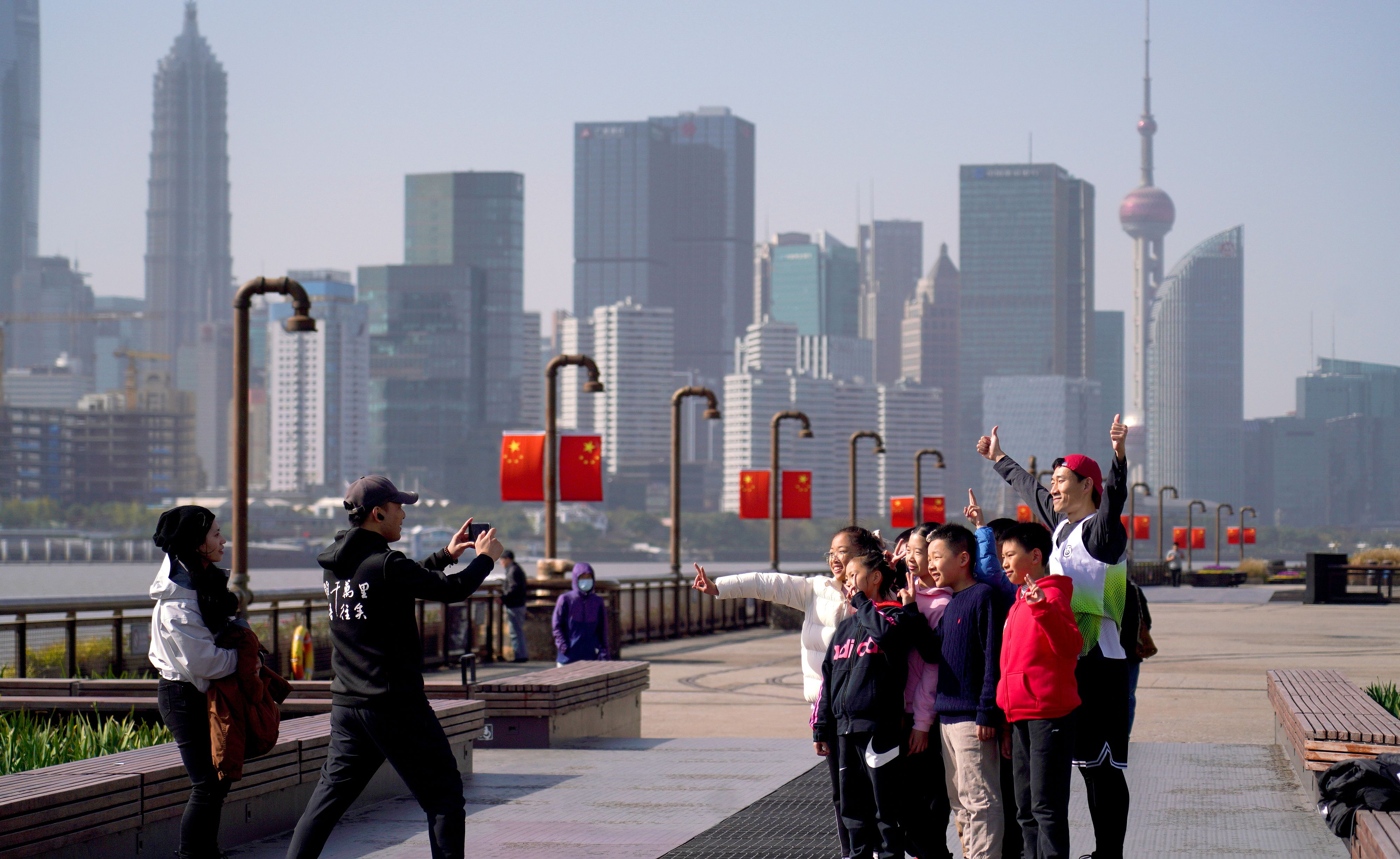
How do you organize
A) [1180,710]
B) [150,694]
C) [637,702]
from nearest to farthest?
[150,694] → [637,702] → [1180,710]

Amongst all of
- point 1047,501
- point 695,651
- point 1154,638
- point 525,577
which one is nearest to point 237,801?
point 1047,501

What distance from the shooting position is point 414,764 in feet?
19.9

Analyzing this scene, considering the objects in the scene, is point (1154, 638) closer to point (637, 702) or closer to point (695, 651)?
point (695, 651)

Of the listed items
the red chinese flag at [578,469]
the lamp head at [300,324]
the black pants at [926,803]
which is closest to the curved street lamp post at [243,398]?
the lamp head at [300,324]

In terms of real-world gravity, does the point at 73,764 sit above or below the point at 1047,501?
below

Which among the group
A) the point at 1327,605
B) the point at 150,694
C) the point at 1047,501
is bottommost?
the point at 1327,605

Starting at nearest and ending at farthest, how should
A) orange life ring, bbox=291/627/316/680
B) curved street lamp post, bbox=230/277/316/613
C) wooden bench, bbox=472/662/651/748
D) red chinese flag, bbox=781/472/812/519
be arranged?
1. wooden bench, bbox=472/662/651/748
2. curved street lamp post, bbox=230/277/316/613
3. orange life ring, bbox=291/627/316/680
4. red chinese flag, bbox=781/472/812/519

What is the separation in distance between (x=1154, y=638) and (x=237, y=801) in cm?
2113

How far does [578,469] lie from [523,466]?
1075 millimetres

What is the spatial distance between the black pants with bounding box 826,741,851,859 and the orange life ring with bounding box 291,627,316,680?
38.1ft

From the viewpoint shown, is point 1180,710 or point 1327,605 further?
point 1327,605

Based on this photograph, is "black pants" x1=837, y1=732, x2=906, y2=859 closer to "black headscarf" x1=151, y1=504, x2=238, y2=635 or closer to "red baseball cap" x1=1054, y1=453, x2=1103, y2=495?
"red baseball cap" x1=1054, y1=453, x2=1103, y2=495

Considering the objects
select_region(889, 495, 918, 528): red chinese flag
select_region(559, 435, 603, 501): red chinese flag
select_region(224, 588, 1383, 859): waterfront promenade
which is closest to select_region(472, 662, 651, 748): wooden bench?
select_region(224, 588, 1383, 859): waterfront promenade

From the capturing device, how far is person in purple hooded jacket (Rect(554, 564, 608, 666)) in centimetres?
1565
